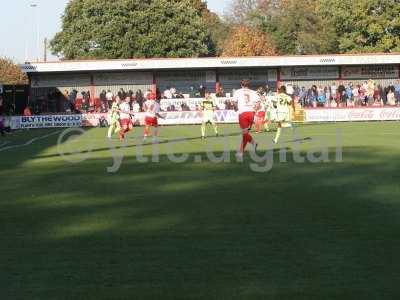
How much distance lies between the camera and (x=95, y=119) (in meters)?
55.0

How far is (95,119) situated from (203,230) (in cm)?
4437

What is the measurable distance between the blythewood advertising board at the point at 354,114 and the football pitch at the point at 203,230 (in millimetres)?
31954

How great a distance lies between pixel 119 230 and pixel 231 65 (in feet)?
158

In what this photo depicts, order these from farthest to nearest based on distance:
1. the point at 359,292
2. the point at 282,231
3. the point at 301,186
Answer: the point at 301,186, the point at 282,231, the point at 359,292

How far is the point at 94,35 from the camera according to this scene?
85812 mm

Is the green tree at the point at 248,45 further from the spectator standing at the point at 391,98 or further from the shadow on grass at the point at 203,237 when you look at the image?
the shadow on grass at the point at 203,237

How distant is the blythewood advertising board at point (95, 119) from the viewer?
174ft

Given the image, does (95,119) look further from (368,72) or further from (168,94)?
(368,72)

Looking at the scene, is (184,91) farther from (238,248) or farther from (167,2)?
(238,248)

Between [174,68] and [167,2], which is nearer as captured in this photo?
[174,68]

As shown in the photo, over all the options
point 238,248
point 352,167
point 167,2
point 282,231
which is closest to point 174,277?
point 238,248

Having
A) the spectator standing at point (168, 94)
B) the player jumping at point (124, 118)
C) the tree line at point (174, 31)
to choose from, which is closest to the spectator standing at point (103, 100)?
the spectator standing at point (168, 94)

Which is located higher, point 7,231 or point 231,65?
point 231,65

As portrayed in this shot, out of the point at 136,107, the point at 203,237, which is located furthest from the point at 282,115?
the point at 136,107
